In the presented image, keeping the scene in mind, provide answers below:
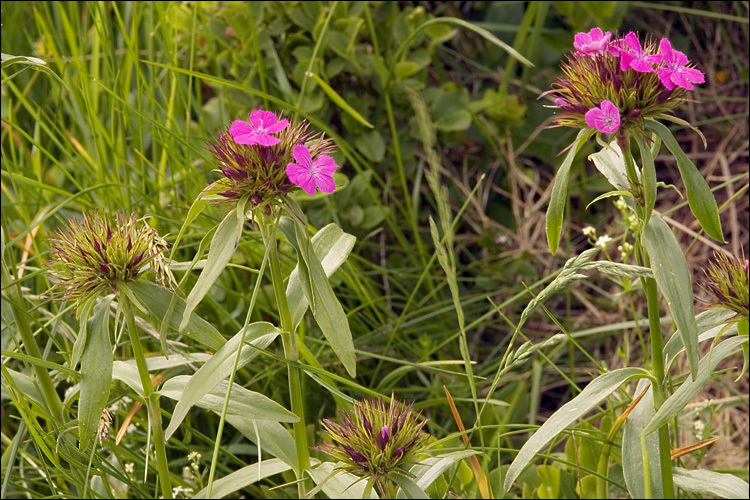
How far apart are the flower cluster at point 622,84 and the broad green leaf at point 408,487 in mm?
478

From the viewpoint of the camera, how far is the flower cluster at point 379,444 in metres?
0.97

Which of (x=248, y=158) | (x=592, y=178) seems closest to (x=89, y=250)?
(x=248, y=158)

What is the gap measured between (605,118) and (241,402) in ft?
1.91

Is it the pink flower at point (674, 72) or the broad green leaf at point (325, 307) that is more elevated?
the pink flower at point (674, 72)

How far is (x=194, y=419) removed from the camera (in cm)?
188

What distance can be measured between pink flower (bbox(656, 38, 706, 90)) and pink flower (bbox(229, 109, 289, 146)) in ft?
1.50

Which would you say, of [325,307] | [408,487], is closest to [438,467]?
[408,487]

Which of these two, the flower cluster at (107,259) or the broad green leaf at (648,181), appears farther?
the flower cluster at (107,259)

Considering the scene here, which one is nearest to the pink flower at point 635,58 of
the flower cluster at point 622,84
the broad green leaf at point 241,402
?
the flower cluster at point 622,84

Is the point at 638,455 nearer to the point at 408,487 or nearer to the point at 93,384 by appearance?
the point at 408,487

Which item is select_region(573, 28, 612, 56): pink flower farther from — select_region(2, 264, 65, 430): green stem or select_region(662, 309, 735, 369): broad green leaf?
select_region(2, 264, 65, 430): green stem

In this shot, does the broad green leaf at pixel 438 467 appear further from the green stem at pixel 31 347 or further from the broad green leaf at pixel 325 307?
the green stem at pixel 31 347

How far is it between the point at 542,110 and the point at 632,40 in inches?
59.5

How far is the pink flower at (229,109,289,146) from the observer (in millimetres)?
963
